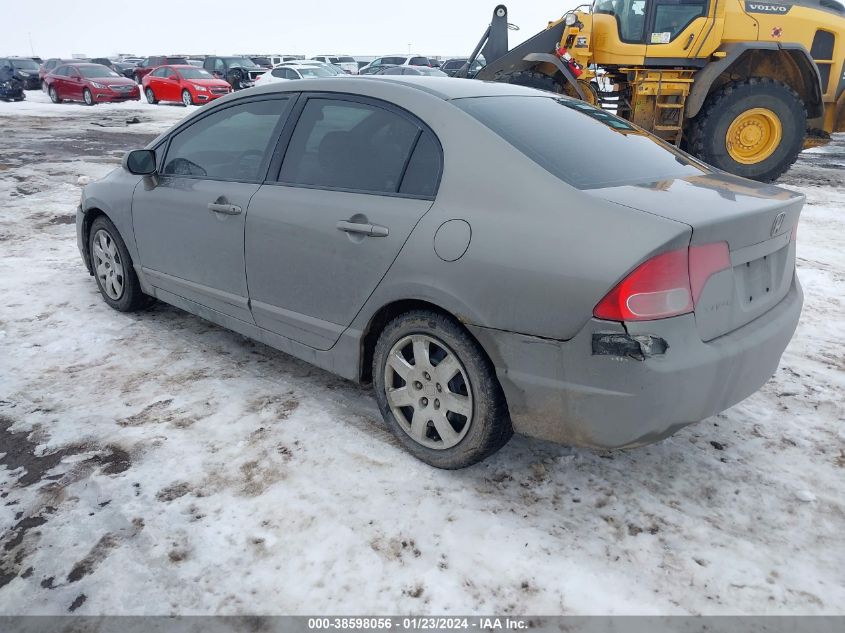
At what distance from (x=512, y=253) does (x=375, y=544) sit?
1.21 m

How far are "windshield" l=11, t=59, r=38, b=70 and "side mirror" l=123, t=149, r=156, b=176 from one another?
36.1 m

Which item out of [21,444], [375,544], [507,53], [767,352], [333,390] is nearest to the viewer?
[375,544]

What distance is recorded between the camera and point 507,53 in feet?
35.0

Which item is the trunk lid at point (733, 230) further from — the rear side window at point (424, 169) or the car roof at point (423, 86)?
the car roof at point (423, 86)

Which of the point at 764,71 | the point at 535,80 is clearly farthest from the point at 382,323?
the point at 764,71

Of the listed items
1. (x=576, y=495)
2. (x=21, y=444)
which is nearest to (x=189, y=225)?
(x=21, y=444)

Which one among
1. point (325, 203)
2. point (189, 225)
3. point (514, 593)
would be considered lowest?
point (514, 593)

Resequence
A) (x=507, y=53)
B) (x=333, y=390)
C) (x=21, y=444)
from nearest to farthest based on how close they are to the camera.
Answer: (x=21, y=444) → (x=333, y=390) → (x=507, y=53)

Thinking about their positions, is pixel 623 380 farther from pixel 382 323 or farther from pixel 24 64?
pixel 24 64

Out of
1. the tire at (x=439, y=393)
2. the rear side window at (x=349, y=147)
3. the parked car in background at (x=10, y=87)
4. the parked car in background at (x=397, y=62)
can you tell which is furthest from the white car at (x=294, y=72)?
the tire at (x=439, y=393)

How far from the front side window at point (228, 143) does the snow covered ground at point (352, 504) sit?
3.77ft

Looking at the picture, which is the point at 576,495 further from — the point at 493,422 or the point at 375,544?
the point at 375,544

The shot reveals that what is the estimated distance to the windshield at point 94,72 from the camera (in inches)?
1001

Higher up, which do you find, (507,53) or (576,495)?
(507,53)
